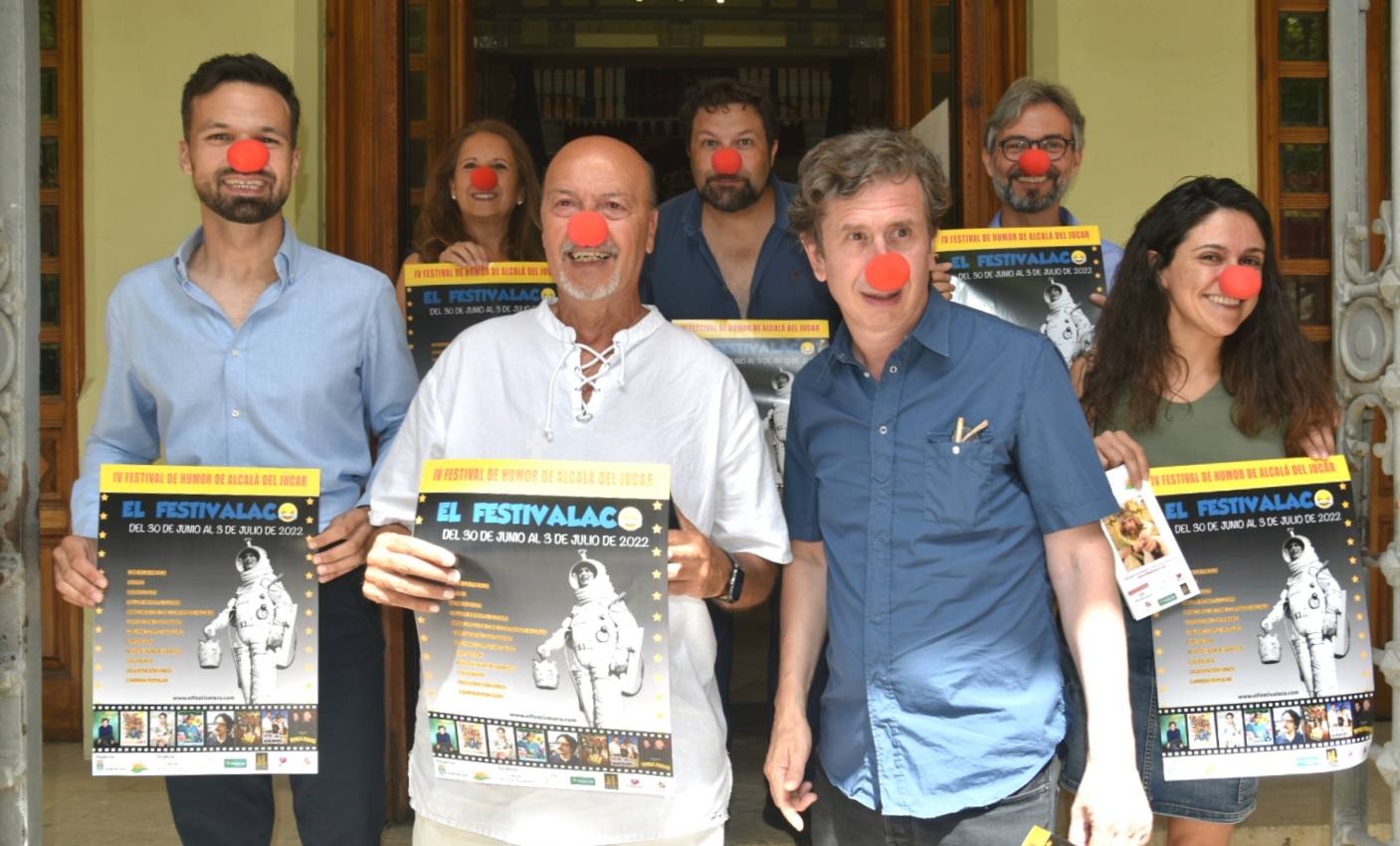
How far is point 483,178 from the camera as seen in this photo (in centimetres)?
333

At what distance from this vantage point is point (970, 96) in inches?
170

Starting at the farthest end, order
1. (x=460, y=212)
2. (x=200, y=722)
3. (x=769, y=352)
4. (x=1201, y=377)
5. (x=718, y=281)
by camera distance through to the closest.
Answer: (x=460, y=212)
(x=718, y=281)
(x=769, y=352)
(x=1201, y=377)
(x=200, y=722)

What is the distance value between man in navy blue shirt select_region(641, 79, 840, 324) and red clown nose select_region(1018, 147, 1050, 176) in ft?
1.91

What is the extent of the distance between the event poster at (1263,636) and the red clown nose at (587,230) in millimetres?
1122

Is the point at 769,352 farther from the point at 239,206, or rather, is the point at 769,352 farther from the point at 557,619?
the point at 239,206

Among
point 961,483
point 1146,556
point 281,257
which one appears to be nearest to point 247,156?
point 281,257

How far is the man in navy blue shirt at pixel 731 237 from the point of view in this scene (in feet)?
10.6

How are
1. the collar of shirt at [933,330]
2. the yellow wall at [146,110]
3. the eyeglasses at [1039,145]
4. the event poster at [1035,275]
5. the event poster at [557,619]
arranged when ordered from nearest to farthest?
the event poster at [557,619] → the collar of shirt at [933,330] → the event poster at [1035,275] → the eyeglasses at [1039,145] → the yellow wall at [146,110]

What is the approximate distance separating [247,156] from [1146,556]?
1749 mm

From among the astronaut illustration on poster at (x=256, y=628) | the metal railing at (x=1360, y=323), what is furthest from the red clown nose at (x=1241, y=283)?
the astronaut illustration on poster at (x=256, y=628)

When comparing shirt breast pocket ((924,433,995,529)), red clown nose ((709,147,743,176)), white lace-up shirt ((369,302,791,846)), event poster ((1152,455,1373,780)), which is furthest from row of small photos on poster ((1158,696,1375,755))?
red clown nose ((709,147,743,176))

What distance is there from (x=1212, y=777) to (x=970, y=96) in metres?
2.51

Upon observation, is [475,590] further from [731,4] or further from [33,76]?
[731,4]

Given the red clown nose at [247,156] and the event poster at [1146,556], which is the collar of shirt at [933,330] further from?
the red clown nose at [247,156]
